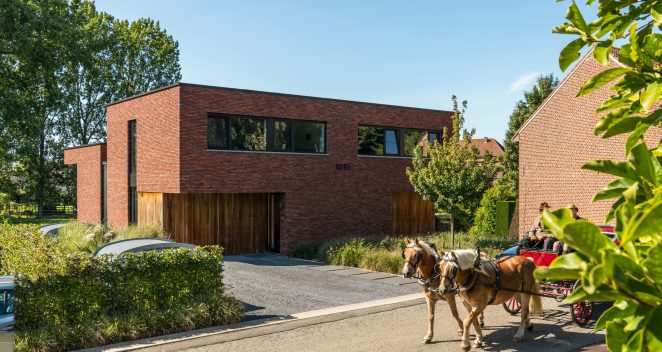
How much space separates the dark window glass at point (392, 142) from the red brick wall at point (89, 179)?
44.9 feet

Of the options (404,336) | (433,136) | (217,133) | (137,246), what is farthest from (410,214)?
(404,336)

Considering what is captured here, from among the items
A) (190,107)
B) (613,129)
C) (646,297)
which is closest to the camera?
(646,297)

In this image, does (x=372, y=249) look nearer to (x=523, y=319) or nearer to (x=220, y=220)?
(x=220, y=220)

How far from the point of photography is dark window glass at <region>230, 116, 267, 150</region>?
21.0m

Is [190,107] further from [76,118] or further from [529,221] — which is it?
[76,118]

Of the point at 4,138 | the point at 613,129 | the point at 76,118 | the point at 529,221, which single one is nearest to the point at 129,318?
the point at 613,129

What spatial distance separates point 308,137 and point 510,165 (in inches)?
572

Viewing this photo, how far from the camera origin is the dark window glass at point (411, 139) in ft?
85.5

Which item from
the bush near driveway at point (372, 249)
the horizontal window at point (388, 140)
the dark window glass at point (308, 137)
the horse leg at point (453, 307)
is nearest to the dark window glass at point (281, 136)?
the dark window glass at point (308, 137)

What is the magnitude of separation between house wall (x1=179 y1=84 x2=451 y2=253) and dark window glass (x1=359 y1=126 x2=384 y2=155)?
357 millimetres

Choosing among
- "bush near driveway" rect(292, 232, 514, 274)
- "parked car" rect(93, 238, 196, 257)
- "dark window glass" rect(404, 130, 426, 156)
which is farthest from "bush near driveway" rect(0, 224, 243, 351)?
"dark window glass" rect(404, 130, 426, 156)

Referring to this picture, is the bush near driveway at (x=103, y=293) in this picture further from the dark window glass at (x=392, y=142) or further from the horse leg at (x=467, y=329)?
the dark window glass at (x=392, y=142)

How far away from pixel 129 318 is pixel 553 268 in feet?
32.9

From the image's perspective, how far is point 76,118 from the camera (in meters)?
51.2
